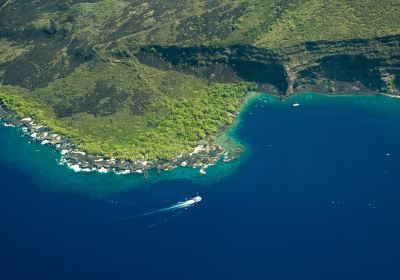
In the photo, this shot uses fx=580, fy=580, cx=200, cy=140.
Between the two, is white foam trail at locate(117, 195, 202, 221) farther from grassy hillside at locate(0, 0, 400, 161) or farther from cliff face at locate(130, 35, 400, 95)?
cliff face at locate(130, 35, 400, 95)

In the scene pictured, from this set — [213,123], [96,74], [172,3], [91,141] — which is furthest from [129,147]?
[172,3]

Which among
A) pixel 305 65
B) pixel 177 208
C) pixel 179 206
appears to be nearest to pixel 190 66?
pixel 305 65

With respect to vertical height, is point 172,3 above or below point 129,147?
above

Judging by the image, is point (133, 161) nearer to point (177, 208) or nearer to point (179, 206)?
point (179, 206)

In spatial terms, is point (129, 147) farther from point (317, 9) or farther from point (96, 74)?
point (317, 9)

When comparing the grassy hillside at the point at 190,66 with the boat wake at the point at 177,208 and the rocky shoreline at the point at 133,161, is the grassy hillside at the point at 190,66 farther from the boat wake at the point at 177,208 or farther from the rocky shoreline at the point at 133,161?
the boat wake at the point at 177,208

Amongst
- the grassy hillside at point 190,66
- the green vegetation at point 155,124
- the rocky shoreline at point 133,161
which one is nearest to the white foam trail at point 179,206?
the rocky shoreline at point 133,161


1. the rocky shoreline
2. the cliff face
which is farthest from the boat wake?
the cliff face
